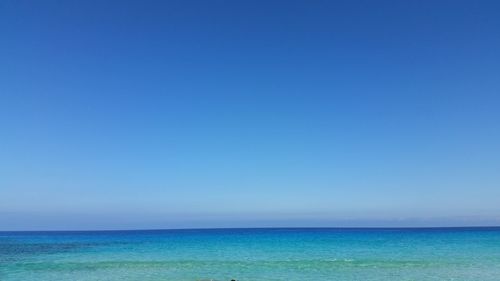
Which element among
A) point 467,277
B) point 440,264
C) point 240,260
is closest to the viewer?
point 467,277

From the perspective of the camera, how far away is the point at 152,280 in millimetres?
21016

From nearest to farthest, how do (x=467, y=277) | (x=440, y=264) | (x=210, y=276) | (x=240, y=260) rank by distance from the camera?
(x=467, y=277)
(x=210, y=276)
(x=440, y=264)
(x=240, y=260)

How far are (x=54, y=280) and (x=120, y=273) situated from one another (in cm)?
323

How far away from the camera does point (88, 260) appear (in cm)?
3041

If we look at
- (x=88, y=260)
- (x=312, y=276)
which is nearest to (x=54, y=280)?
(x=88, y=260)

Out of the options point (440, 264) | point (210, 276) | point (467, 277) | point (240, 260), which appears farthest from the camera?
point (240, 260)

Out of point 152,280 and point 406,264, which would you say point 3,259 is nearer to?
point 152,280

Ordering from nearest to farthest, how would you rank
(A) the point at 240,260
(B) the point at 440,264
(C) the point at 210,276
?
(C) the point at 210,276 < (B) the point at 440,264 < (A) the point at 240,260

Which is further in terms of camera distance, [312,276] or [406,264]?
[406,264]

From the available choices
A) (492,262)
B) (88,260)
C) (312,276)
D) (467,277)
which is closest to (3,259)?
(88,260)

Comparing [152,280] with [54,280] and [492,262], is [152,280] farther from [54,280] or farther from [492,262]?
[492,262]

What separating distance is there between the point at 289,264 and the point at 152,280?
27.9 ft

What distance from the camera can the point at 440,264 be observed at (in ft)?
82.7

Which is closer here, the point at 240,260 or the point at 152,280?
the point at 152,280
